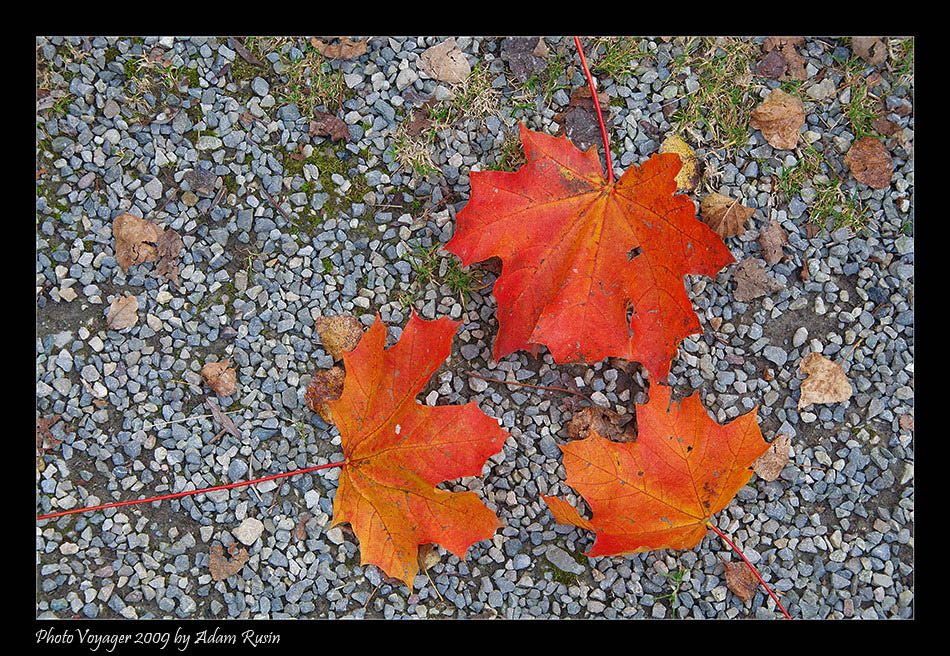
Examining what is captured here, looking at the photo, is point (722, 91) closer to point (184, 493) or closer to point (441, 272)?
point (441, 272)

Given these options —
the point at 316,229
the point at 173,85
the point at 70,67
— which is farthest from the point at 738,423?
the point at 70,67

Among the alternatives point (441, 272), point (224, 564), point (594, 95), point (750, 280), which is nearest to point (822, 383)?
point (750, 280)

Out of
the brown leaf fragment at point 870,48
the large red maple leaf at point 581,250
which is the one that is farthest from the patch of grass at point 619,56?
the brown leaf fragment at point 870,48

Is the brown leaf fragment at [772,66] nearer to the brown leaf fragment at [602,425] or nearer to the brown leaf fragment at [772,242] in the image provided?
the brown leaf fragment at [772,242]

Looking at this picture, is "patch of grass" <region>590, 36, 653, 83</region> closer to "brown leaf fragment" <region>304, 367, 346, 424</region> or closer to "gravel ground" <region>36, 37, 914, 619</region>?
"gravel ground" <region>36, 37, 914, 619</region>

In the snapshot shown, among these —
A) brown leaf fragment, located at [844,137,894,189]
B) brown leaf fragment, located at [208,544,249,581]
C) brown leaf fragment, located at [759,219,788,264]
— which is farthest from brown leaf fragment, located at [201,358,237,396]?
brown leaf fragment, located at [844,137,894,189]

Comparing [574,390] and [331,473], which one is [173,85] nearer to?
[331,473]
